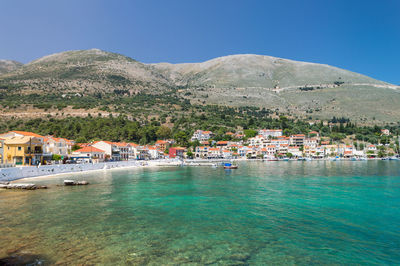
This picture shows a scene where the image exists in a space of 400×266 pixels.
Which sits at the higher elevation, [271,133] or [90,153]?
→ [271,133]

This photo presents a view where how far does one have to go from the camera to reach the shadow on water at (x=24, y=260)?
8.66 metres

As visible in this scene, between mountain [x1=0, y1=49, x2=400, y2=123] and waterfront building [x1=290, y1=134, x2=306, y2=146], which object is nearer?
waterfront building [x1=290, y1=134, x2=306, y2=146]

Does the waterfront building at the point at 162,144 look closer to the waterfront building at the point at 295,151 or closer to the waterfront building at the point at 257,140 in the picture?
the waterfront building at the point at 257,140

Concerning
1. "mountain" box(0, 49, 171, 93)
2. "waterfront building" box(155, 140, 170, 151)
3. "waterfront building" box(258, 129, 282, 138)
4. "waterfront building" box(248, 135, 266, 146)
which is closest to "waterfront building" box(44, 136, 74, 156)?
"waterfront building" box(155, 140, 170, 151)

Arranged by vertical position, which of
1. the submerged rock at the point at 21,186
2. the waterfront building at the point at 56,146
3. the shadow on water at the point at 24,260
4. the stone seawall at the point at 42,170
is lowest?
the shadow on water at the point at 24,260

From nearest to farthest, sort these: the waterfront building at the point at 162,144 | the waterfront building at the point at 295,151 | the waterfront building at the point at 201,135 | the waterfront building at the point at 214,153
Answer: the waterfront building at the point at 162,144 → the waterfront building at the point at 214,153 → the waterfront building at the point at 295,151 → the waterfront building at the point at 201,135

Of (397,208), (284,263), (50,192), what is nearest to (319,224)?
(284,263)

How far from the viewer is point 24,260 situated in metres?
8.87

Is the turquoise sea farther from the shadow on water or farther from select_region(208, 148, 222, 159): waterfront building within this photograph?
select_region(208, 148, 222, 159): waterfront building

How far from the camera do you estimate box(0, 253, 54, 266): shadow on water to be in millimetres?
8656

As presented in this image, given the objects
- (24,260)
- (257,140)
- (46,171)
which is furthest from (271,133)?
(24,260)

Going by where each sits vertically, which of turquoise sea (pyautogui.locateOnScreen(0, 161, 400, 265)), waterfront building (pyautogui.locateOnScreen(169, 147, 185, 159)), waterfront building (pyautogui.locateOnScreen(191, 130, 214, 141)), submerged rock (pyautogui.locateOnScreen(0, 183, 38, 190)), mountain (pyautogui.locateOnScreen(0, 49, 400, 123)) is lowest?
turquoise sea (pyautogui.locateOnScreen(0, 161, 400, 265))

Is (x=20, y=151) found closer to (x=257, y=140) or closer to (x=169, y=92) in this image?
(x=257, y=140)

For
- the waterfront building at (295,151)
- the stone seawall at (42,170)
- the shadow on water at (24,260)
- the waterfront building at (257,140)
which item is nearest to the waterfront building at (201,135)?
the waterfront building at (257,140)
